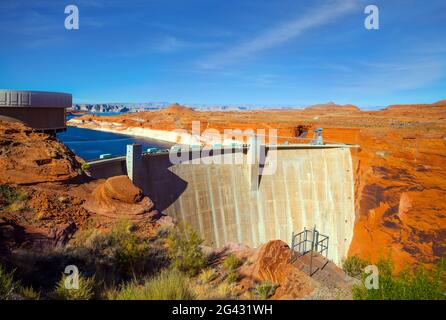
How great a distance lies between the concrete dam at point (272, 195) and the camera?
21.5m

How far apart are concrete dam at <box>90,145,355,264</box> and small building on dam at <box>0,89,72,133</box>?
22.9 ft

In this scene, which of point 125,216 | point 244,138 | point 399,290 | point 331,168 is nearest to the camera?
point 399,290

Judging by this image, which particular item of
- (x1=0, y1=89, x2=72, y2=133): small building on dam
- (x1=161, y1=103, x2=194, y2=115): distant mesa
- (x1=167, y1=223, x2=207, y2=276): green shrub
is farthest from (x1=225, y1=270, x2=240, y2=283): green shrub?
(x1=161, y1=103, x2=194, y2=115): distant mesa

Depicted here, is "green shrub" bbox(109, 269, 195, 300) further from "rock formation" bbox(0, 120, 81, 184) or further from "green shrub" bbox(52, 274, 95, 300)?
"rock formation" bbox(0, 120, 81, 184)

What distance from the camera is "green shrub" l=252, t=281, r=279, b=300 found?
22.0 ft

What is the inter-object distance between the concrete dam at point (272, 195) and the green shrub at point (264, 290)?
13.6 m

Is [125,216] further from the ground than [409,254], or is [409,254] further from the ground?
[125,216]

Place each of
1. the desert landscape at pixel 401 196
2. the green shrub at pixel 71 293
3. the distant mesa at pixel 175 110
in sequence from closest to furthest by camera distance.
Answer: the green shrub at pixel 71 293, the desert landscape at pixel 401 196, the distant mesa at pixel 175 110

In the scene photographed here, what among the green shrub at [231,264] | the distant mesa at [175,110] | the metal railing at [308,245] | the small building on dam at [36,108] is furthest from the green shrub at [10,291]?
the distant mesa at [175,110]

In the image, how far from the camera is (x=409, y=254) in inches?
798

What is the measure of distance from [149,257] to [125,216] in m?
3.40

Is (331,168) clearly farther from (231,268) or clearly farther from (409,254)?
(231,268)

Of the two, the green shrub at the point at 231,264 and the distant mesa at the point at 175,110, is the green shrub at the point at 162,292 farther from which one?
the distant mesa at the point at 175,110
